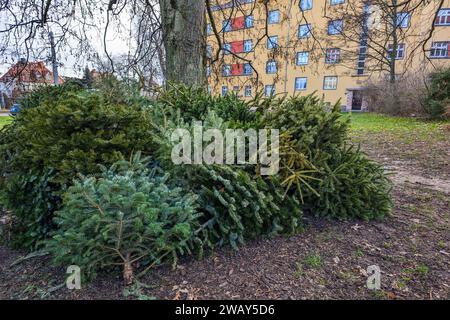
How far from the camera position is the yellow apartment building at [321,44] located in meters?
6.14

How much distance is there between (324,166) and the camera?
2561mm

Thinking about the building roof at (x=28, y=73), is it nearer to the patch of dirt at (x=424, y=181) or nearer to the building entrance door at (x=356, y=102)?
the patch of dirt at (x=424, y=181)

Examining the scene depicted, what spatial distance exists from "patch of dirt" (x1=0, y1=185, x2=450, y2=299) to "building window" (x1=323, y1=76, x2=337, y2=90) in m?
27.7

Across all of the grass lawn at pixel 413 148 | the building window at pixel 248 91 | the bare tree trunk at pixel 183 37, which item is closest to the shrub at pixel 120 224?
the bare tree trunk at pixel 183 37

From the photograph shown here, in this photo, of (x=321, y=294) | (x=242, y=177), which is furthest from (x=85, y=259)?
(x=321, y=294)

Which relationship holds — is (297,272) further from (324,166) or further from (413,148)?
(413,148)

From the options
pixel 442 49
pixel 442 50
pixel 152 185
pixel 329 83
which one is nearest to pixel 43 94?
pixel 152 185

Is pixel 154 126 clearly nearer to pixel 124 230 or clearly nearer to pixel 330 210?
pixel 124 230

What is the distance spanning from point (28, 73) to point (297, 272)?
20.3ft

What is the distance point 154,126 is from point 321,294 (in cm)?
178

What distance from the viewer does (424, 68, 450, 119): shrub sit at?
36.8 feet

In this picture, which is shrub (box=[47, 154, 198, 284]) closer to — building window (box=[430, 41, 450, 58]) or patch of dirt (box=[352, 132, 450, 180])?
patch of dirt (box=[352, 132, 450, 180])

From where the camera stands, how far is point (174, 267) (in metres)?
1.86

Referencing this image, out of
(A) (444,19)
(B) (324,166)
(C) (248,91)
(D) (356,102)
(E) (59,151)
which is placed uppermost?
(A) (444,19)
